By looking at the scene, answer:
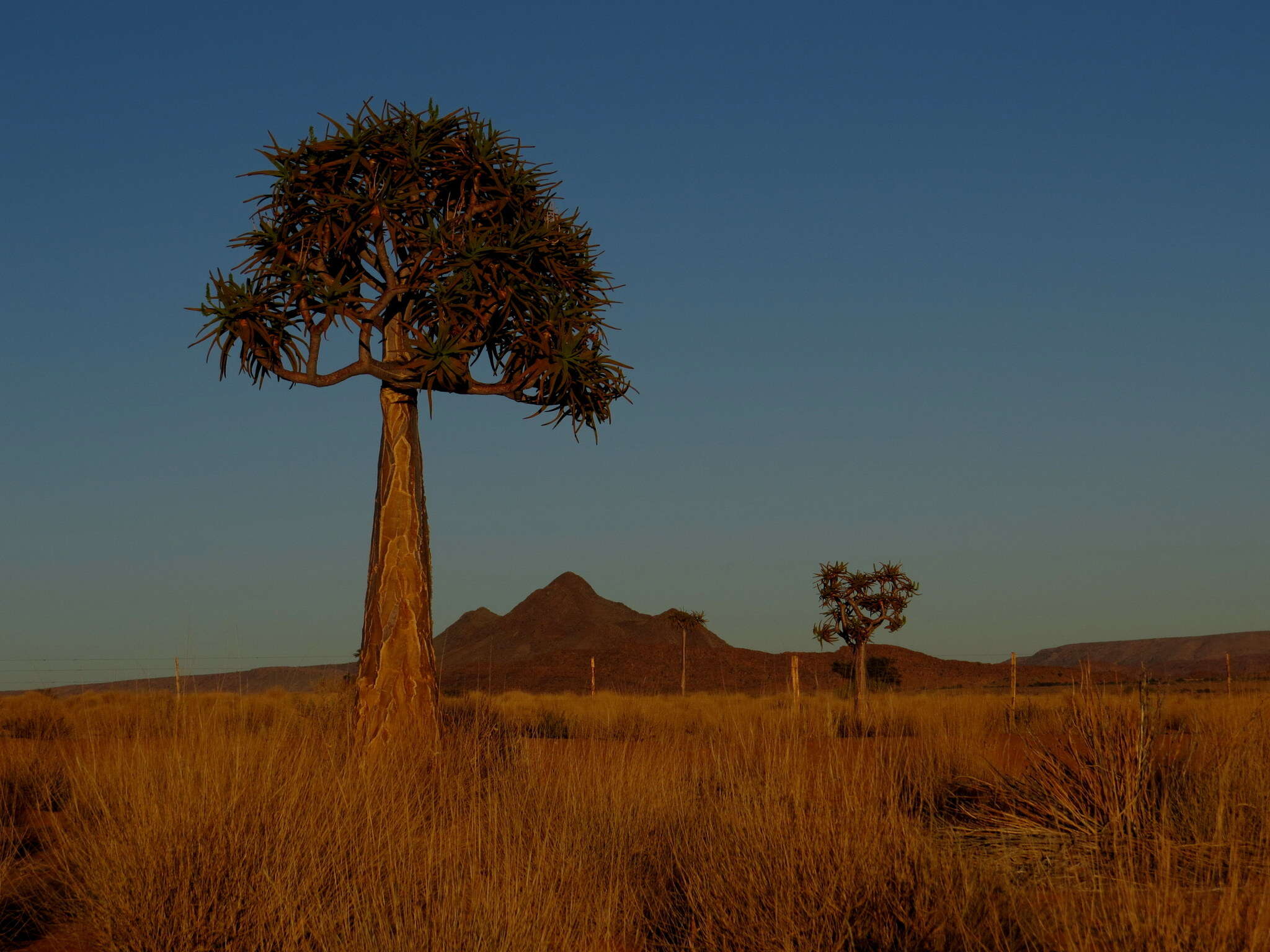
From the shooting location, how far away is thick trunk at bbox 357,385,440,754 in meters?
11.1

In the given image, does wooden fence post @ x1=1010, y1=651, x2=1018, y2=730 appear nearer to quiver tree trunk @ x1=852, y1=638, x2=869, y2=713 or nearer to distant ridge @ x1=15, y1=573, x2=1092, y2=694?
quiver tree trunk @ x1=852, y1=638, x2=869, y2=713

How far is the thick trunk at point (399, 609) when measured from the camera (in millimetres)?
11094

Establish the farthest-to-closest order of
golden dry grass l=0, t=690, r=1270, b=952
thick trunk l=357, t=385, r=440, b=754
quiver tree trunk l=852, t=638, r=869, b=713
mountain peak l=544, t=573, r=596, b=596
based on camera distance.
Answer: mountain peak l=544, t=573, r=596, b=596, quiver tree trunk l=852, t=638, r=869, b=713, thick trunk l=357, t=385, r=440, b=754, golden dry grass l=0, t=690, r=1270, b=952

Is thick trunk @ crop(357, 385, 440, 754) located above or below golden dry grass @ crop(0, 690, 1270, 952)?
above

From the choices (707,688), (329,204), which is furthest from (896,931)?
(707,688)

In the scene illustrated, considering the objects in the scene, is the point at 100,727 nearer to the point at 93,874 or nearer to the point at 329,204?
the point at 329,204

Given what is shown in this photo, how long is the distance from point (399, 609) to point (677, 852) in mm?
5700

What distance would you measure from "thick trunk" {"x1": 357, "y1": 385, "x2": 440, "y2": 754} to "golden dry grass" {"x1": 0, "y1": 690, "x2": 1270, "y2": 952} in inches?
75.0

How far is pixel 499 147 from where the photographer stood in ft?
40.2

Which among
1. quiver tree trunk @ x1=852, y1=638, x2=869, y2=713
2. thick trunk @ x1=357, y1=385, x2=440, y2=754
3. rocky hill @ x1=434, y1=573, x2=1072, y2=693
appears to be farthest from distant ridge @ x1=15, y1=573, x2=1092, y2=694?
thick trunk @ x1=357, y1=385, x2=440, y2=754

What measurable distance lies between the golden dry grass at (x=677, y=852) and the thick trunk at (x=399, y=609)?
1904 millimetres

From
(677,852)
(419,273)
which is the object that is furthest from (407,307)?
(677,852)

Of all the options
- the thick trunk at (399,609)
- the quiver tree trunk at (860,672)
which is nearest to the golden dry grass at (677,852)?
the thick trunk at (399,609)

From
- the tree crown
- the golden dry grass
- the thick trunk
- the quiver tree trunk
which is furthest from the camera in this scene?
the tree crown
